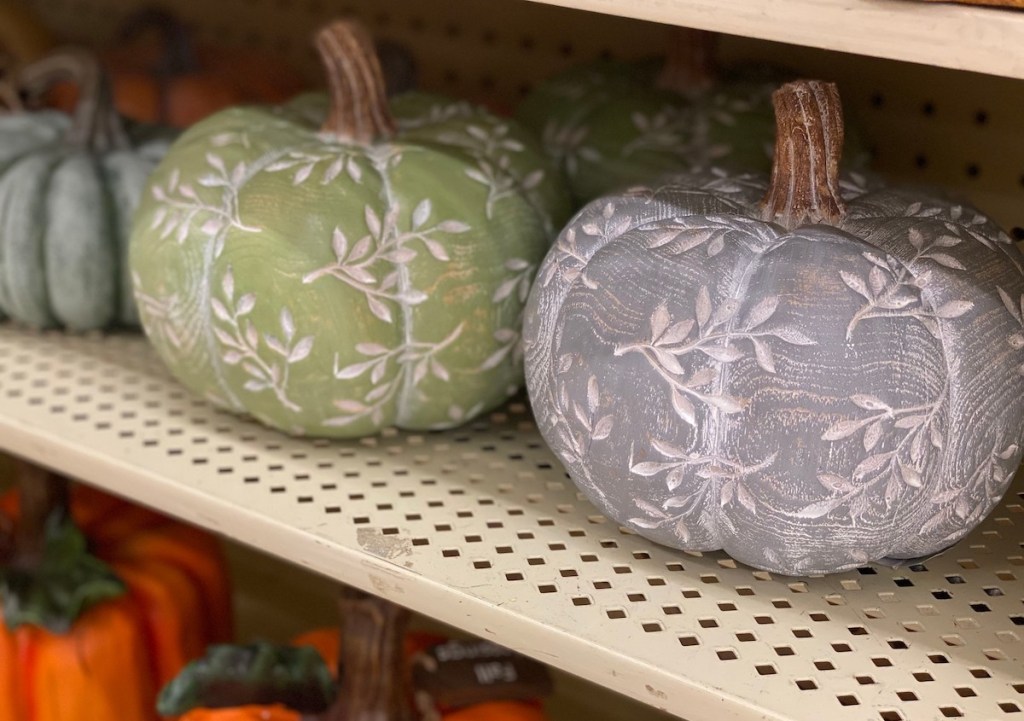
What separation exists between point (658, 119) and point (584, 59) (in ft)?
0.79

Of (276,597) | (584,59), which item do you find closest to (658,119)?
(584,59)

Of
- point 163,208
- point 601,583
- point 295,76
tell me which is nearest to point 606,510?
point 601,583

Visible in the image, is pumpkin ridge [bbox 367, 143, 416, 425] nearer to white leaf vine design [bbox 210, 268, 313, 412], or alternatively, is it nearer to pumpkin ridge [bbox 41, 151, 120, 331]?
white leaf vine design [bbox 210, 268, 313, 412]

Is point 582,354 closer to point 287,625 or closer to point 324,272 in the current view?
point 324,272

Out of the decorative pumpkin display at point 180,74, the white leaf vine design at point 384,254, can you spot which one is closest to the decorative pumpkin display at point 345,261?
the white leaf vine design at point 384,254

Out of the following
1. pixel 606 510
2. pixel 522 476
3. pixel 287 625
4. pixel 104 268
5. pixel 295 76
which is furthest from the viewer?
pixel 287 625

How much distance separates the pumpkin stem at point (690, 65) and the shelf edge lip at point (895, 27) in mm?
439

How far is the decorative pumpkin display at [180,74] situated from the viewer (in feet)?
4.35

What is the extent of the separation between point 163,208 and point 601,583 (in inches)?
16.6

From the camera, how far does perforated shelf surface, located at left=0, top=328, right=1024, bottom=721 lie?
66cm

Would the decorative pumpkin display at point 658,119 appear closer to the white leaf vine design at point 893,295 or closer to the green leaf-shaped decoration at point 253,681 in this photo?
the white leaf vine design at point 893,295

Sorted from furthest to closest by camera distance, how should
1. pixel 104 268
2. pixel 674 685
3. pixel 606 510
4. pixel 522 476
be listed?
pixel 104 268 → pixel 522 476 → pixel 606 510 → pixel 674 685

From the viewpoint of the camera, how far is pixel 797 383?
657 mm

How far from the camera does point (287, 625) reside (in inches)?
60.9
